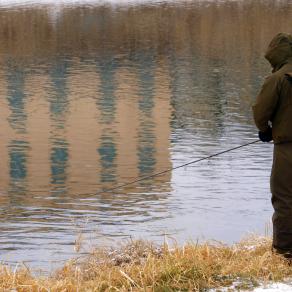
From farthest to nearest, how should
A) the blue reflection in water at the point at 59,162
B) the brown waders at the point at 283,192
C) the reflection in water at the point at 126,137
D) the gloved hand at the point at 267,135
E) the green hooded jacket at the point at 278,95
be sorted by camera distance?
the blue reflection in water at the point at 59,162 → the reflection in water at the point at 126,137 → the gloved hand at the point at 267,135 → the brown waders at the point at 283,192 → the green hooded jacket at the point at 278,95

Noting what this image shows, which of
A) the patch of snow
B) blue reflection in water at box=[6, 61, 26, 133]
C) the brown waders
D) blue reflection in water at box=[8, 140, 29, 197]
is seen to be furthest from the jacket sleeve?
blue reflection in water at box=[6, 61, 26, 133]

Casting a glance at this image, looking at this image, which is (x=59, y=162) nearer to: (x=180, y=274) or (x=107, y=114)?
(x=107, y=114)

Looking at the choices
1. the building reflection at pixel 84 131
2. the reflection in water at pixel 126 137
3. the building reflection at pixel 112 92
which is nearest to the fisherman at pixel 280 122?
the reflection in water at pixel 126 137

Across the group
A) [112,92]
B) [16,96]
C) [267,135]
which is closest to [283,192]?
[267,135]

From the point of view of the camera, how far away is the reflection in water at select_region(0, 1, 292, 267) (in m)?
15.4

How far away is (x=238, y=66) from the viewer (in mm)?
37688

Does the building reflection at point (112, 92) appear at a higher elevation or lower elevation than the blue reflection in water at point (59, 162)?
lower

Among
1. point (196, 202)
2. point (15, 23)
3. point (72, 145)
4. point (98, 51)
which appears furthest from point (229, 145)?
point (15, 23)

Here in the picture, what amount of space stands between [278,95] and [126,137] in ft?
51.9

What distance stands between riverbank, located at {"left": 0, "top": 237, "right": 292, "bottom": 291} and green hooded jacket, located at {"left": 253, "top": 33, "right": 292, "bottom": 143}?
1.05 meters

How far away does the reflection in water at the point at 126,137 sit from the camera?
15352 mm

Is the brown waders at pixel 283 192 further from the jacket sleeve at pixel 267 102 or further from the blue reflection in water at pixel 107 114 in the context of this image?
the blue reflection in water at pixel 107 114

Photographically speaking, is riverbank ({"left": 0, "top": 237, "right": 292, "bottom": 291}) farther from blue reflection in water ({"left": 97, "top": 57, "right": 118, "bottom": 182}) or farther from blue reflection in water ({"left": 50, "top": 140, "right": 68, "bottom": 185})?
blue reflection in water ({"left": 97, "top": 57, "right": 118, "bottom": 182})

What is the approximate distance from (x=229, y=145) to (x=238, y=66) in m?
15.7
